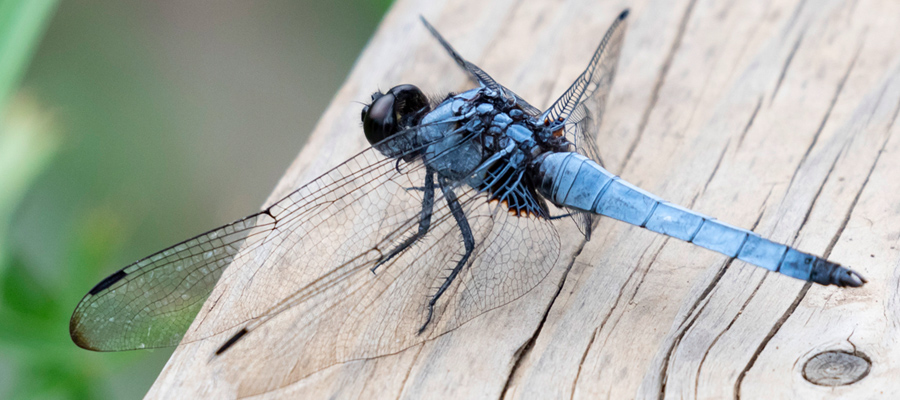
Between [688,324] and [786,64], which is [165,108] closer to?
[786,64]

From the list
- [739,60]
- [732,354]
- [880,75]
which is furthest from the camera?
[739,60]

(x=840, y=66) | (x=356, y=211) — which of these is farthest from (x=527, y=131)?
(x=840, y=66)

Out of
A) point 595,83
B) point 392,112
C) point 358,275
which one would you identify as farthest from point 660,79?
point 358,275

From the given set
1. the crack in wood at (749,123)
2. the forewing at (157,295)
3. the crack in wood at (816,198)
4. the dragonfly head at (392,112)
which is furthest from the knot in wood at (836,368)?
the forewing at (157,295)

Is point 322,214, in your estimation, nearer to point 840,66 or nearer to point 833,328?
point 833,328

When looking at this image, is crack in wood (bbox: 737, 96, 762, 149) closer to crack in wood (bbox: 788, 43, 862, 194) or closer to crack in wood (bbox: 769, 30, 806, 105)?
crack in wood (bbox: 769, 30, 806, 105)

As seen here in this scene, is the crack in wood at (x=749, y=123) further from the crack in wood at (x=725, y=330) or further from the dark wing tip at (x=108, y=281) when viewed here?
the dark wing tip at (x=108, y=281)
